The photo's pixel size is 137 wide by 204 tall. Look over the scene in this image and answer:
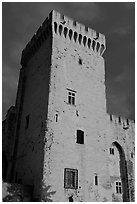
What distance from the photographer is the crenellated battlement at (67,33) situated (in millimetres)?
20234

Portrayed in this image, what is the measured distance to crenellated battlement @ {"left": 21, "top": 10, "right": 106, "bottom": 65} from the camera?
66.4ft

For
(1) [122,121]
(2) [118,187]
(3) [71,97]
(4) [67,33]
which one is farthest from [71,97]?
(2) [118,187]

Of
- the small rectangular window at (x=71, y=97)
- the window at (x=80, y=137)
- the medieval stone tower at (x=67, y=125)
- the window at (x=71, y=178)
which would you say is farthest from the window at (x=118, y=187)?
the small rectangular window at (x=71, y=97)

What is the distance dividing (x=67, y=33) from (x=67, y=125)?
8.03 meters

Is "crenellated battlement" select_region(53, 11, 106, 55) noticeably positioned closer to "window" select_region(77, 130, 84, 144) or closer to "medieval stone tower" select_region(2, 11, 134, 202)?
"medieval stone tower" select_region(2, 11, 134, 202)

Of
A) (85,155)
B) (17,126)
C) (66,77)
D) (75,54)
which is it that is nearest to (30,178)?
(85,155)

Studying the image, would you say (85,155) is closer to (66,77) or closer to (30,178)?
(30,178)

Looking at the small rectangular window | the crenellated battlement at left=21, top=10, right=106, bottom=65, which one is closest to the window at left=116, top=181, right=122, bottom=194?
the small rectangular window

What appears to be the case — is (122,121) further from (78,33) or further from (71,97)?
(78,33)

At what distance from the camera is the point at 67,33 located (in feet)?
67.5

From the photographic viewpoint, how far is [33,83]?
21.3m

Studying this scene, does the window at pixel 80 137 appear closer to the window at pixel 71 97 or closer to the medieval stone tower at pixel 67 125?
the medieval stone tower at pixel 67 125

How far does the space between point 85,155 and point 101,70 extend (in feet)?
27.0

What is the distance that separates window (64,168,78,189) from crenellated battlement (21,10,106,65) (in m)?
10.8
